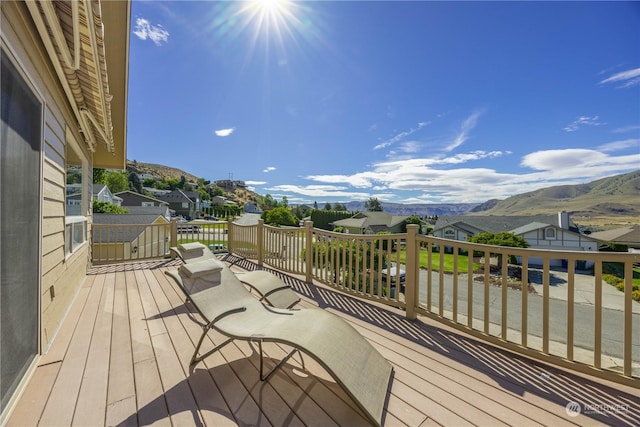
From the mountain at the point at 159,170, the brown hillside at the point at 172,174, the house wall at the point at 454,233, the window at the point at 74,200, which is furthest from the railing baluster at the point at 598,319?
the mountain at the point at 159,170

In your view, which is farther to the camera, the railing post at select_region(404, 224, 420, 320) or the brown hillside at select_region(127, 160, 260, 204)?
the brown hillside at select_region(127, 160, 260, 204)

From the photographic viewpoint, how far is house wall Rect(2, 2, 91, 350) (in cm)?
166

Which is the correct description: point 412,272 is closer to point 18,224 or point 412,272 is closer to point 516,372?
point 516,372

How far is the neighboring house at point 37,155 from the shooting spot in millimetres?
1516

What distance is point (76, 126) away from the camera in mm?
3910

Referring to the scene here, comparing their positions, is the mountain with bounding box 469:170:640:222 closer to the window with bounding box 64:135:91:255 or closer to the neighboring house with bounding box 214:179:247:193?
the window with bounding box 64:135:91:255

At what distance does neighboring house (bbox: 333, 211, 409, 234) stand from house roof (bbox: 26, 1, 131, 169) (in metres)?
33.4

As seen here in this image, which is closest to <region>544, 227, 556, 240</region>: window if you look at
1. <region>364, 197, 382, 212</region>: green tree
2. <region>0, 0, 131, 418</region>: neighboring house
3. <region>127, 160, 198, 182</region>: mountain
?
<region>0, 0, 131, 418</region>: neighboring house

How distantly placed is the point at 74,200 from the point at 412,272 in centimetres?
516

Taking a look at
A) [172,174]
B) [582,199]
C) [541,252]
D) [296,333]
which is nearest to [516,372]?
[541,252]

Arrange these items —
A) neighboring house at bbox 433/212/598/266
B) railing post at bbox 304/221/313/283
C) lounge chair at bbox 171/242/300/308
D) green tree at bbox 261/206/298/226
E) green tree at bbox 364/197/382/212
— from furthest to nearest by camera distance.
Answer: green tree at bbox 364/197/382/212, green tree at bbox 261/206/298/226, neighboring house at bbox 433/212/598/266, railing post at bbox 304/221/313/283, lounge chair at bbox 171/242/300/308

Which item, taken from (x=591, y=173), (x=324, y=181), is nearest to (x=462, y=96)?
(x=591, y=173)

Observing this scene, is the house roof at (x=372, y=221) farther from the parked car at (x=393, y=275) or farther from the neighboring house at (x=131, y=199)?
the neighboring house at (x=131, y=199)

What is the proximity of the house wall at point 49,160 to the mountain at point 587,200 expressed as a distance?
406 feet
